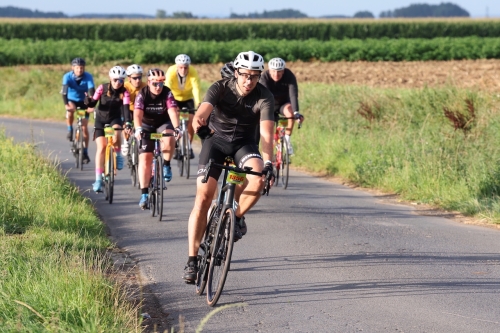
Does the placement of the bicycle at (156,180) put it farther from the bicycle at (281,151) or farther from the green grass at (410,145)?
the green grass at (410,145)

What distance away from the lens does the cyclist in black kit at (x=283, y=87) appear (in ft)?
48.5

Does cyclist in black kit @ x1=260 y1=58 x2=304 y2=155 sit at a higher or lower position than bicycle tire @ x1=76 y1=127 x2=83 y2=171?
higher

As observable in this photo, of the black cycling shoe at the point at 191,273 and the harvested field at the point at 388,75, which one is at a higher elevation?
the black cycling shoe at the point at 191,273

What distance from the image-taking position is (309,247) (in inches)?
396

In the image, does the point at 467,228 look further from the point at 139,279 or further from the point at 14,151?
the point at 14,151

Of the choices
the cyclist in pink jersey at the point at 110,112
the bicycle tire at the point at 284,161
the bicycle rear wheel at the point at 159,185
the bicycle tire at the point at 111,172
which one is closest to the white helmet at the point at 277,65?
the bicycle tire at the point at 284,161

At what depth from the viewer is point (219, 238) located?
744cm

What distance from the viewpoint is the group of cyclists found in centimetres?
791

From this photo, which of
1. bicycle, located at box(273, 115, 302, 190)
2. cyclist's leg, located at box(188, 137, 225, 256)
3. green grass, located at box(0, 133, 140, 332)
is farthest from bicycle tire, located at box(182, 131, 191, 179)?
cyclist's leg, located at box(188, 137, 225, 256)

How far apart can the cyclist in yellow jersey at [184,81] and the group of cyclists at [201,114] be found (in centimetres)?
2

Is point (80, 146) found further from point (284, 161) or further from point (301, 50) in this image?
point (301, 50)

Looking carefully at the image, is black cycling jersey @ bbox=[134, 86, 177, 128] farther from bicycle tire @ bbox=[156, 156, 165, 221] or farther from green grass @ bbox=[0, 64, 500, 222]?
green grass @ bbox=[0, 64, 500, 222]

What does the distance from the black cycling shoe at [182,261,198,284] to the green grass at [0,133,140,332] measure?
1.78 feet

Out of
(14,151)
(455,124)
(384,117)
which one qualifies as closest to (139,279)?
(14,151)
